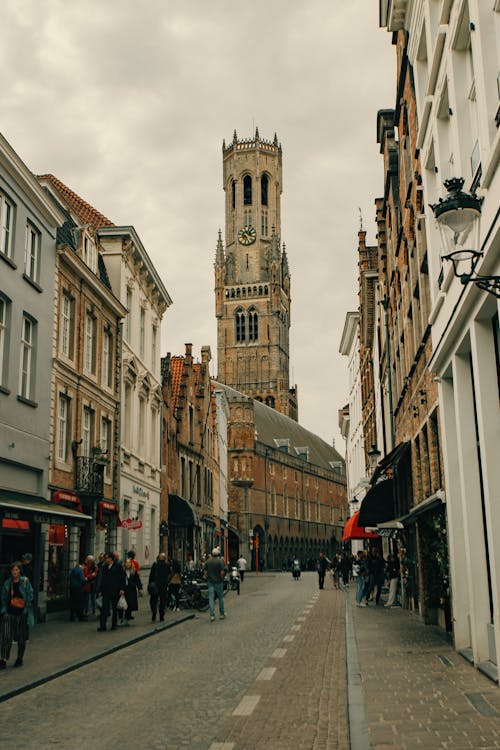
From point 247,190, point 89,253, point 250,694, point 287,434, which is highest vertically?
point 247,190

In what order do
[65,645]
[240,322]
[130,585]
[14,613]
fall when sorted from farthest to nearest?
1. [240,322]
2. [130,585]
3. [65,645]
4. [14,613]

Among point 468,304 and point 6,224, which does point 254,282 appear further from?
point 468,304

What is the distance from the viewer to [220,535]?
54219mm

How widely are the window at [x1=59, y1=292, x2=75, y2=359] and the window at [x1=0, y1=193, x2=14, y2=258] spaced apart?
3711 mm

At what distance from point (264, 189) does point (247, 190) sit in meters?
2.80

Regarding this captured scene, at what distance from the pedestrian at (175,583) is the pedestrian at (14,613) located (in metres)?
10.6

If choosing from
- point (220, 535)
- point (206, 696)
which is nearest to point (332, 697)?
point (206, 696)

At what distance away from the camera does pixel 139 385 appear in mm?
30391

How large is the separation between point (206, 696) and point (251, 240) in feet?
404

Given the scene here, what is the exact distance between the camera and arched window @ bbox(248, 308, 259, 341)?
12344cm

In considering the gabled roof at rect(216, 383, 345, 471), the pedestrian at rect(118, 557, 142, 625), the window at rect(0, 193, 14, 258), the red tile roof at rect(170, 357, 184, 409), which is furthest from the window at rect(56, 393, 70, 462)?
the gabled roof at rect(216, 383, 345, 471)

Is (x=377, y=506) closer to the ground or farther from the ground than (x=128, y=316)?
closer to the ground

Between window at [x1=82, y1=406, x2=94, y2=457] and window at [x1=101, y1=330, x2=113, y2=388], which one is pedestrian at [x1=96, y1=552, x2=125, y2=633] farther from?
window at [x1=101, y1=330, x2=113, y2=388]

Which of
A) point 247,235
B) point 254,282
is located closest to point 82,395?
point 254,282
